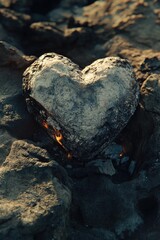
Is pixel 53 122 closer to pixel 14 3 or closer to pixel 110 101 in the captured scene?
pixel 110 101

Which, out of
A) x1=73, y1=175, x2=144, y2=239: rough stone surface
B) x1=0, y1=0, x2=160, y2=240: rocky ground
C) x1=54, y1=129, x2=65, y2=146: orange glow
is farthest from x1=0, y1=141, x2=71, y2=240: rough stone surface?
x1=73, y1=175, x2=144, y2=239: rough stone surface

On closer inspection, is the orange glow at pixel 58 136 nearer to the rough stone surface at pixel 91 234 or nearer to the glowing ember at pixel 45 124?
the glowing ember at pixel 45 124

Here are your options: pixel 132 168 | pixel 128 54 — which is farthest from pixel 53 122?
pixel 128 54

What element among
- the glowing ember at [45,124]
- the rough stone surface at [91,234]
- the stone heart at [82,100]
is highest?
the stone heart at [82,100]

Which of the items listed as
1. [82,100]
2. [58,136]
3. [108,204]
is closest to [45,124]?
[58,136]

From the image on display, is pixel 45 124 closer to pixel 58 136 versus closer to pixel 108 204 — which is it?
pixel 58 136

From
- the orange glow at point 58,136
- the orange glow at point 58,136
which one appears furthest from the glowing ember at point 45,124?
the orange glow at point 58,136

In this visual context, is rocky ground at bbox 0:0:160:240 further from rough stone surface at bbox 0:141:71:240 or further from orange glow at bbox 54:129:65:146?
orange glow at bbox 54:129:65:146
